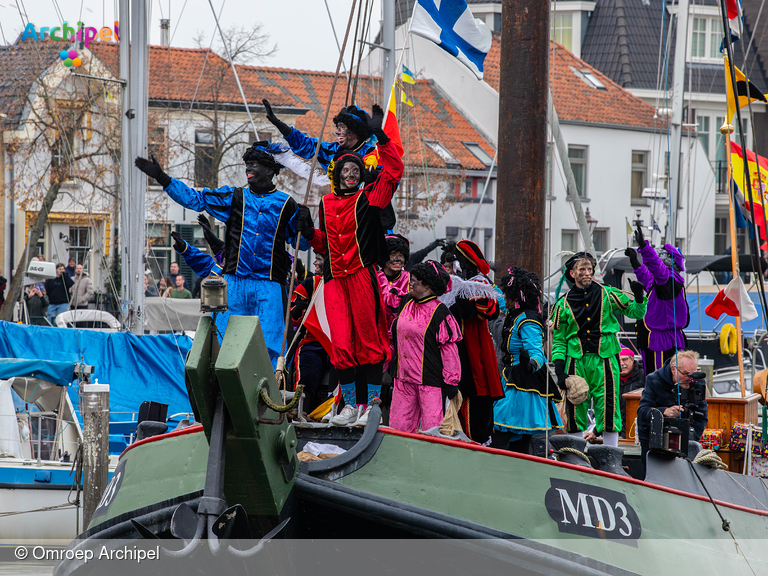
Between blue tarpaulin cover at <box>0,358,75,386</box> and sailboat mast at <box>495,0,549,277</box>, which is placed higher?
sailboat mast at <box>495,0,549,277</box>

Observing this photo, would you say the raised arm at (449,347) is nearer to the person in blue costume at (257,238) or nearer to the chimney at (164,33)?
the person in blue costume at (257,238)

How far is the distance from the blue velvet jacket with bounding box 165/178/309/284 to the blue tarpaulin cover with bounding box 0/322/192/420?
5.68m

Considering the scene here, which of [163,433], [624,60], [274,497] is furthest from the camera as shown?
[624,60]

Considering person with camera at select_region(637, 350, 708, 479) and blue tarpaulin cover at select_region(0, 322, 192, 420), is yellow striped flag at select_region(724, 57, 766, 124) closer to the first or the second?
person with camera at select_region(637, 350, 708, 479)

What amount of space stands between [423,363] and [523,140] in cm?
267

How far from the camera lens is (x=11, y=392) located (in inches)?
383

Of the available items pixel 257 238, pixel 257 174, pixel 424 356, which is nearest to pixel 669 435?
pixel 424 356

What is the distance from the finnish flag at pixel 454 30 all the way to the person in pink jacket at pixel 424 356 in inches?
216

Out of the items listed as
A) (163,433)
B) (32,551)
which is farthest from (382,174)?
(32,551)

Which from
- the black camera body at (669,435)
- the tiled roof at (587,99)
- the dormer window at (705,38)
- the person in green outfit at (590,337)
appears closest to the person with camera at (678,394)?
the person in green outfit at (590,337)

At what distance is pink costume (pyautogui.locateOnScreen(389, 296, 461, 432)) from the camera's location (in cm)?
538

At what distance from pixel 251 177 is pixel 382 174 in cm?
88

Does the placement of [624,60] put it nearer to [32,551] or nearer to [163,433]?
[32,551]

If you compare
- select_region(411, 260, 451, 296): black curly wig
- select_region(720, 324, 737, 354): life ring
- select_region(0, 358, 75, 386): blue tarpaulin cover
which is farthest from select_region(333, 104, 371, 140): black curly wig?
select_region(0, 358, 75, 386): blue tarpaulin cover
